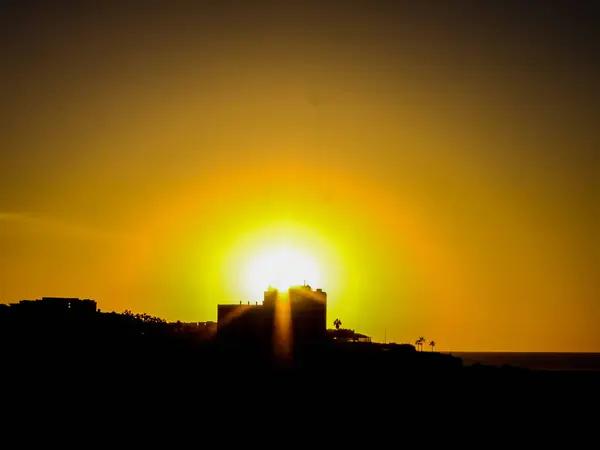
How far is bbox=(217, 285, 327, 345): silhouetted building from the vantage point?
109312 millimetres

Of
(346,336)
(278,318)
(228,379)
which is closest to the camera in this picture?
(228,379)

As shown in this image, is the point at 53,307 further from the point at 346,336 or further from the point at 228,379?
the point at 346,336

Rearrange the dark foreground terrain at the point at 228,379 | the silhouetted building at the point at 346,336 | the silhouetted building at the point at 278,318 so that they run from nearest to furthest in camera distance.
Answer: the dark foreground terrain at the point at 228,379, the silhouetted building at the point at 278,318, the silhouetted building at the point at 346,336

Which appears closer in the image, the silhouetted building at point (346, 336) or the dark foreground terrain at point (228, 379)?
the dark foreground terrain at point (228, 379)

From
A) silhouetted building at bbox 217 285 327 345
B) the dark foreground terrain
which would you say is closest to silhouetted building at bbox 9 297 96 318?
the dark foreground terrain

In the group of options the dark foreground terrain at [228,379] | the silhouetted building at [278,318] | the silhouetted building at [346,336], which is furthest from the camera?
the silhouetted building at [346,336]

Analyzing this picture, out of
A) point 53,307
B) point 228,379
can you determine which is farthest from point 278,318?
point 53,307

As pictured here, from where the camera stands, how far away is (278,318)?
110 m

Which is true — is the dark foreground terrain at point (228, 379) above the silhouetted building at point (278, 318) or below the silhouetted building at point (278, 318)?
below

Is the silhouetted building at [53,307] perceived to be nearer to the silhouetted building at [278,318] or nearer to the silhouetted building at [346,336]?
the silhouetted building at [278,318]

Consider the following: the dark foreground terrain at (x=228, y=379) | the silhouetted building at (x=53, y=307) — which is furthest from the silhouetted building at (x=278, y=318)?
the silhouetted building at (x=53, y=307)

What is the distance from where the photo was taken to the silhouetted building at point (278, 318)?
4304 inches

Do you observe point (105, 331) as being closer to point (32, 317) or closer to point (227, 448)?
point (32, 317)

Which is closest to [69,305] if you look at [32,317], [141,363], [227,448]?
[32,317]
